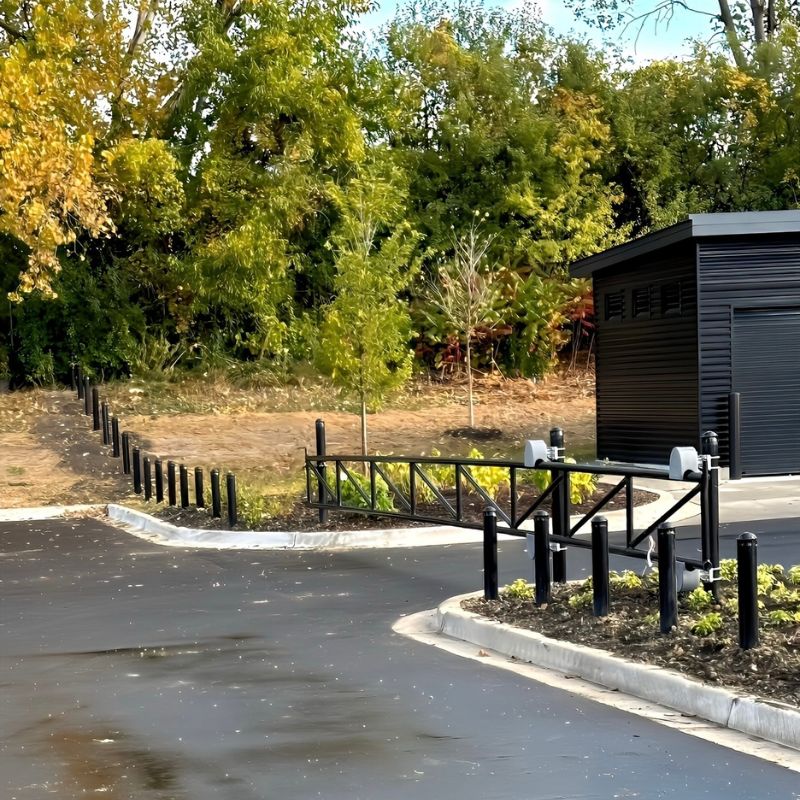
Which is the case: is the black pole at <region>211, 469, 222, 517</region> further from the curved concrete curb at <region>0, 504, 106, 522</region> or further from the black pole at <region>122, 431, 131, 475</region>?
the black pole at <region>122, 431, 131, 475</region>

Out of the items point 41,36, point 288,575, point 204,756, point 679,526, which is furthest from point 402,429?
point 204,756

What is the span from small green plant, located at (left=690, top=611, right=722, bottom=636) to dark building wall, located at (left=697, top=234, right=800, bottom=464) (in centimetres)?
1568

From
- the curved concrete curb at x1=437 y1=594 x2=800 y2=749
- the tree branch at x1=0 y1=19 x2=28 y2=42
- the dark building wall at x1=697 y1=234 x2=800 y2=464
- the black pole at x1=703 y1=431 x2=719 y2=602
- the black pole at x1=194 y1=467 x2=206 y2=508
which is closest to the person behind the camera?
the curved concrete curb at x1=437 y1=594 x2=800 y2=749

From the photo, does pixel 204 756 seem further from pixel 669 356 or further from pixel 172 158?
pixel 172 158

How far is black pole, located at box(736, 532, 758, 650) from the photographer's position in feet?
27.5

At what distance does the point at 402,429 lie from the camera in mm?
34469

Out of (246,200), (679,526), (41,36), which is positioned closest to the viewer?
(679,526)

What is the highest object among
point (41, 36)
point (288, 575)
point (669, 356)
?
point (41, 36)

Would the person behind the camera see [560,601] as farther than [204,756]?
Yes

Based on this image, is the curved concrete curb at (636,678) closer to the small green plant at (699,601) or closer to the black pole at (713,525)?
the small green plant at (699,601)

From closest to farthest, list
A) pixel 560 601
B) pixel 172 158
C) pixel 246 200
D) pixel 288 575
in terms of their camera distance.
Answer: pixel 560 601 < pixel 288 575 < pixel 172 158 < pixel 246 200

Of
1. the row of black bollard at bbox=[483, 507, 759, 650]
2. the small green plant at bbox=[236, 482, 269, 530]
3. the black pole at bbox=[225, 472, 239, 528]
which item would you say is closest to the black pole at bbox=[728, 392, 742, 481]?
the small green plant at bbox=[236, 482, 269, 530]

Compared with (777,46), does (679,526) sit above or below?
below

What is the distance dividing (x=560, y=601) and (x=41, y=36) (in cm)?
2655
